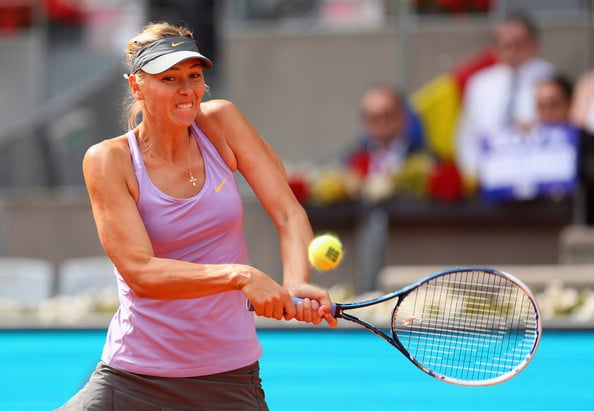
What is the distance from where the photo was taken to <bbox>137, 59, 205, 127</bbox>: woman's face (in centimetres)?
312

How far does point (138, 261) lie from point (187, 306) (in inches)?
9.8

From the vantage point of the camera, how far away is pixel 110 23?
1043cm

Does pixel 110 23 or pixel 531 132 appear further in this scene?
pixel 110 23

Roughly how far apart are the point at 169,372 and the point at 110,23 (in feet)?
24.9

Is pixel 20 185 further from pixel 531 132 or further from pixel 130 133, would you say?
pixel 130 133

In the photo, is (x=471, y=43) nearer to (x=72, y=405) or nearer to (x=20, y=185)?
(x=20, y=185)

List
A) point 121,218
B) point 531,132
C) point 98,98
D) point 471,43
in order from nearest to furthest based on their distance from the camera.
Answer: point 121,218 → point 531,132 → point 471,43 → point 98,98

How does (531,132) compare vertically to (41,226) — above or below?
above

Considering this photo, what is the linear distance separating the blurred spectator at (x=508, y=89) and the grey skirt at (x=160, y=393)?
16.4 ft

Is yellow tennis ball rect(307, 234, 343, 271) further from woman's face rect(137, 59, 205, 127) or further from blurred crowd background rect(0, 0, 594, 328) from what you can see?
blurred crowd background rect(0, 0, 594, 328)

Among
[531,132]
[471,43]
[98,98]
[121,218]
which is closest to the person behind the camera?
[121,218]

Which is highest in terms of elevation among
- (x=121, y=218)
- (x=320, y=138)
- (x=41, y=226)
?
(x=121, y=218)

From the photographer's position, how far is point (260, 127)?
9.64 metres

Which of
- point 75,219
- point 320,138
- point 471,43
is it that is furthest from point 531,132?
point 75,219
